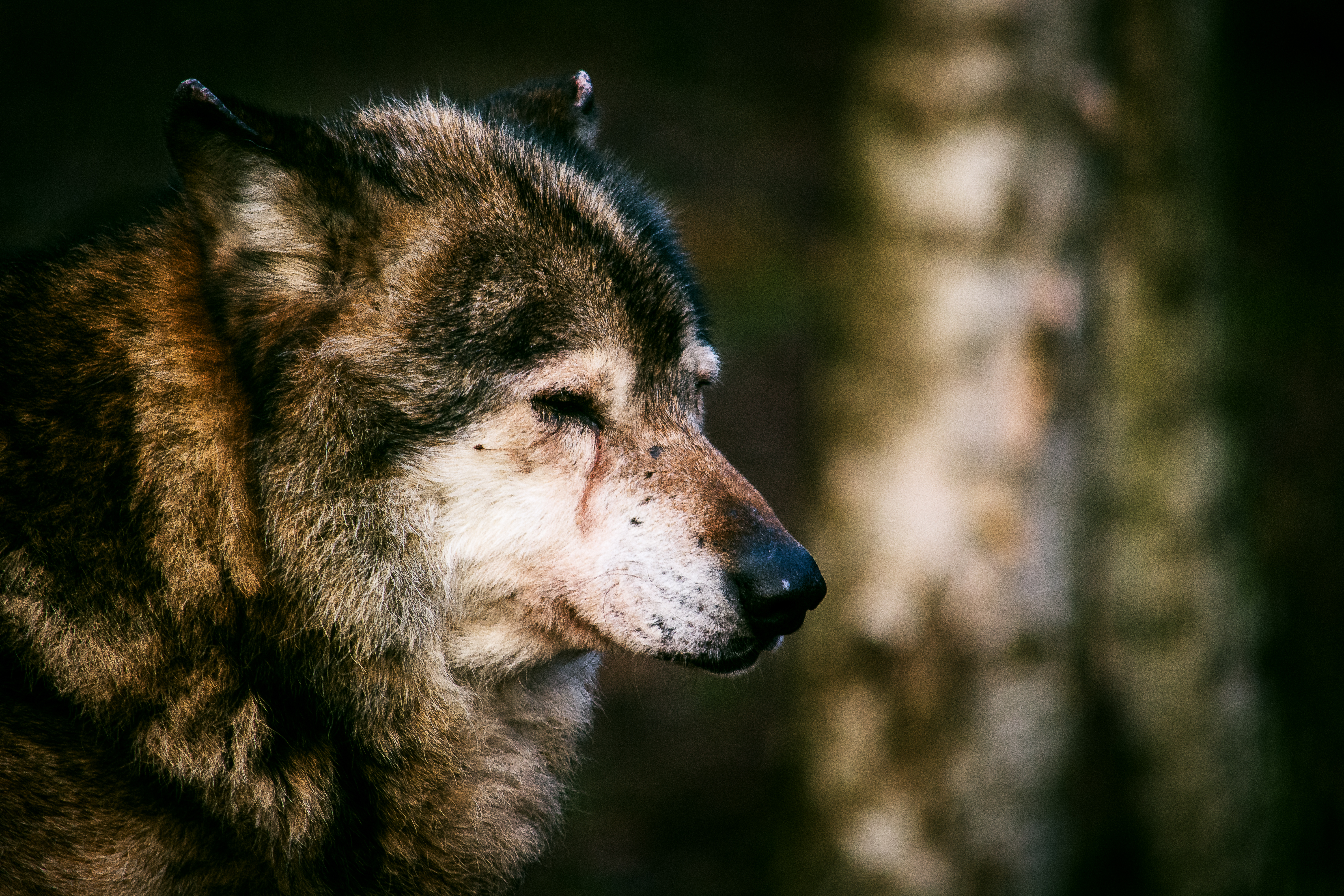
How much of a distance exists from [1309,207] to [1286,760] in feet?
16.6

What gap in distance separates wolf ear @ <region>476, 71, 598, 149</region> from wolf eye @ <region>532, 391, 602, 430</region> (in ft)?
3.43

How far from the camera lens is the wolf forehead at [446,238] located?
96.3 inches

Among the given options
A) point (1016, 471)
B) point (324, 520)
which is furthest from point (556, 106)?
point (1016, 471)

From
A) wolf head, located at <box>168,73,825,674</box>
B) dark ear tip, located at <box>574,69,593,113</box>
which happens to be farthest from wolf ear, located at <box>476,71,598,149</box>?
wolf head, located at <box>168,73,825,674</box>

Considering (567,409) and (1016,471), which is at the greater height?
(567,409)

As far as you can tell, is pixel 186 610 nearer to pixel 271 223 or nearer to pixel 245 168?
pixel 271 223

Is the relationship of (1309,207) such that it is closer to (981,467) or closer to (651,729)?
(981,467)

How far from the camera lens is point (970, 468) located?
14.8 feet

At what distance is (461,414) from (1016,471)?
110 inches

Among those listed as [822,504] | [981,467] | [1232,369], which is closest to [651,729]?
[822,504]

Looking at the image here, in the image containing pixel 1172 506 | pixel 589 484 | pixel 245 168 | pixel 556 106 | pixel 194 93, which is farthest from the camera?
pixel 1172 506

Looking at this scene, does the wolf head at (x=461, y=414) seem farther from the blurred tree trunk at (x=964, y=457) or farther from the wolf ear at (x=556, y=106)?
the blurred tree trunk at (x=964, y=457)

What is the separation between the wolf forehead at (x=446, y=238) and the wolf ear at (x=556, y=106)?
306 millimetres

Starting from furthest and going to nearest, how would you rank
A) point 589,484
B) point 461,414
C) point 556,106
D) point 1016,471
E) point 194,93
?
point 1016,471 → point 556,106 → point 589,484 → point 461,414 → point 194,93
